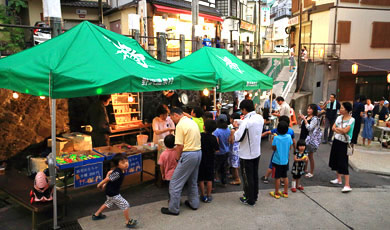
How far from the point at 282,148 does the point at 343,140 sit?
165 centimetres

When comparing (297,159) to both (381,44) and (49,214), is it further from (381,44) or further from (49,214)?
(381,44)

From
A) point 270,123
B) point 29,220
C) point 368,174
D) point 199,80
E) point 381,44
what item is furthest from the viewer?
point 381,44

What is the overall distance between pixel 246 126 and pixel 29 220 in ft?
14.2

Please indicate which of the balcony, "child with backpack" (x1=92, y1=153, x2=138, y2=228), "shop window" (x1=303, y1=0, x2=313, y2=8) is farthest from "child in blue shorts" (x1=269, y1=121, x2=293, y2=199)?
"shop window" (x1=303, y1=0, x2=313, y2=8)

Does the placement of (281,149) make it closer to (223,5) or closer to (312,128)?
(312,128)

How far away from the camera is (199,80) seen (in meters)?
7.46

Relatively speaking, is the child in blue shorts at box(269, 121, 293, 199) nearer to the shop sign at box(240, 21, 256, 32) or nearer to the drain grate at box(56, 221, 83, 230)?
the drain grate at box(56, 221, 83, 230)

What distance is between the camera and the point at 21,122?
8547mm

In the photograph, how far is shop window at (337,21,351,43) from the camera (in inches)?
822

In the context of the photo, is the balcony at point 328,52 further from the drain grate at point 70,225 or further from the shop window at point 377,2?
the drain grate at point 70,225

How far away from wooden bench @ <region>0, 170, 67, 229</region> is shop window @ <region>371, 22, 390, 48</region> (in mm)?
23454

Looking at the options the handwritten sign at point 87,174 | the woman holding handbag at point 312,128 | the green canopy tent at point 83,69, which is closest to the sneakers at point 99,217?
the green canopy tent at point 83,69

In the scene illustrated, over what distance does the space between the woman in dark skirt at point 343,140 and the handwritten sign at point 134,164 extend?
14.6ft

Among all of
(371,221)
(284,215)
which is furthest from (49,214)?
(371,221)
